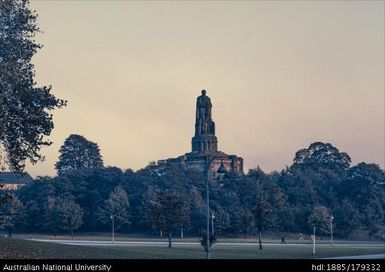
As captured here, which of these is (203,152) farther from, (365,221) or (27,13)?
(27,13)

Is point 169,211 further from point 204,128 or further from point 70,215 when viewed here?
point 204,128

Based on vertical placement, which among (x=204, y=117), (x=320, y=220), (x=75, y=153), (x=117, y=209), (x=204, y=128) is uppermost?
(x=204, y=117)

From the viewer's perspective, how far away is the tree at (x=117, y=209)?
10781cm

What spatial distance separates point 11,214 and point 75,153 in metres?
67.5

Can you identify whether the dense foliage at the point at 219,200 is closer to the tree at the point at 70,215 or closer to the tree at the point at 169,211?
the tree at the point at 70,215

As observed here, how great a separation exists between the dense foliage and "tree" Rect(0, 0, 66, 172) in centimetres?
5940

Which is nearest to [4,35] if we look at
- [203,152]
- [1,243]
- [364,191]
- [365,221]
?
[1,243]

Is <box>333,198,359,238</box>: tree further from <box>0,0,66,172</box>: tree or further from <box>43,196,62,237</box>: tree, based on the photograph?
<box>0,0,66,172</box>: tree

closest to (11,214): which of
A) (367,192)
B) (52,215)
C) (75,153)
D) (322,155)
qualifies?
(52,215)

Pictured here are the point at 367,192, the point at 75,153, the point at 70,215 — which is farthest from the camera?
the point at 75,153

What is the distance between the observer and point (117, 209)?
108 meters

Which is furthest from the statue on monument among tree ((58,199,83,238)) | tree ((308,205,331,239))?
tree ((58,199,83,238))

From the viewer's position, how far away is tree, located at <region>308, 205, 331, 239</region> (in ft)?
344

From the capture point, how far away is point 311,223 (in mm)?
105875
